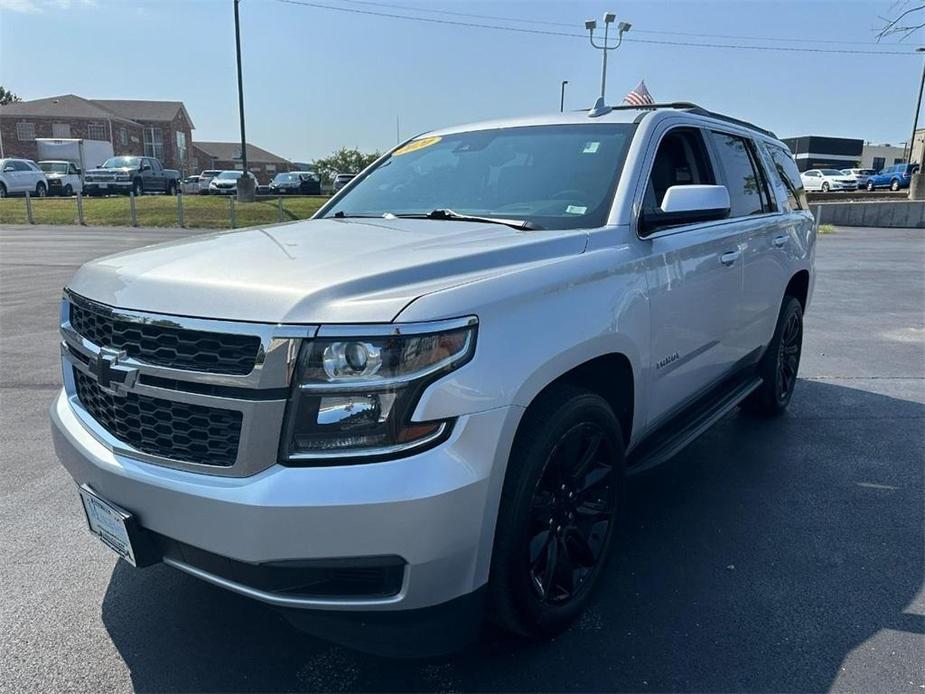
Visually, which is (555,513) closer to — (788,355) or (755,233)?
(755,233)

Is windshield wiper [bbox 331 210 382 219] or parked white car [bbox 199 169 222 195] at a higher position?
parked white car [bbox 199 169 222 195]

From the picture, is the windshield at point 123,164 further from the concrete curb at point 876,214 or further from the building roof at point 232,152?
the building roof at point 232,152

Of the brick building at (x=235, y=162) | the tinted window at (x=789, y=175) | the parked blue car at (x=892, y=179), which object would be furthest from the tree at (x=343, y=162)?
the tinted window at (x=789, y=175)

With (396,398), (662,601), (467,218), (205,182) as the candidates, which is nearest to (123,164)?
(205,182)

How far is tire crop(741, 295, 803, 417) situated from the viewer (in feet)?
16.4

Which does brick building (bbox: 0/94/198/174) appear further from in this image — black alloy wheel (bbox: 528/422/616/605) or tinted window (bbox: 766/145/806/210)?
black alloy wheel (bbox: 528/422/616/605)

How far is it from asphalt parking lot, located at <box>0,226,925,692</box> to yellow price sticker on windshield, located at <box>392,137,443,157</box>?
90.1 inches

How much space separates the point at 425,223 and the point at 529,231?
517 millimetres

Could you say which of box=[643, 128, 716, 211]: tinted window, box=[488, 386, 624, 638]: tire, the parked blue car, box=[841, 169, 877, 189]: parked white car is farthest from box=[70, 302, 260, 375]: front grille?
the parked blue car

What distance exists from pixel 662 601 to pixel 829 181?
152 feet

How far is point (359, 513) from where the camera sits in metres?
1.89

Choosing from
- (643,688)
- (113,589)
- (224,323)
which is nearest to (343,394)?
(224,323)

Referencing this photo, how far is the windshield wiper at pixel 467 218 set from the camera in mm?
2967

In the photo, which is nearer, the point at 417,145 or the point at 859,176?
the point at 417,145
